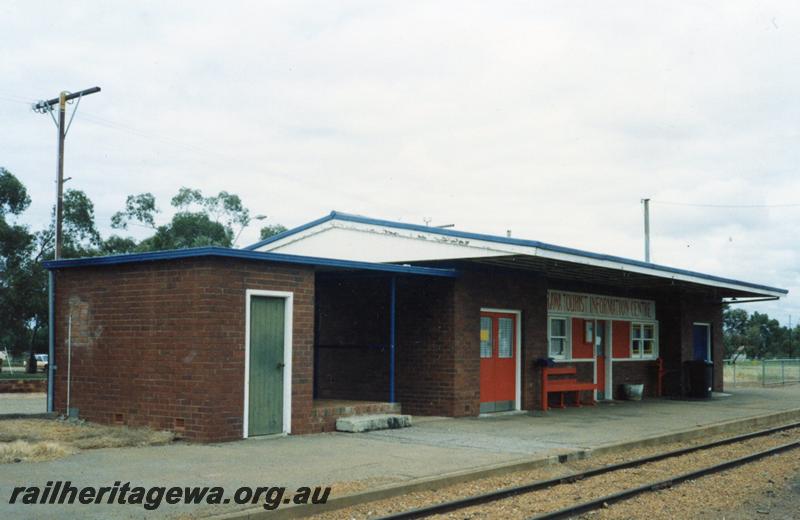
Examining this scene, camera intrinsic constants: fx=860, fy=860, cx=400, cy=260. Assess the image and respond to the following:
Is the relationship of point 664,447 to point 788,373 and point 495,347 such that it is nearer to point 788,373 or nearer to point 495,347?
point 495,347

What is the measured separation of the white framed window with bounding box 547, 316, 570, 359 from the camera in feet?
66.4

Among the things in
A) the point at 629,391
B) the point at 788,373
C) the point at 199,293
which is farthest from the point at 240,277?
the point at 788,373

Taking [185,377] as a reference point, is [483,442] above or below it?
below

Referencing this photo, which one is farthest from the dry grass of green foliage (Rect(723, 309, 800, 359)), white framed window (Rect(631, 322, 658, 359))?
green foliage (Rect(723, 309, 800, 359))

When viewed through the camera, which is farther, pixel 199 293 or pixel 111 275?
pixel 111 275

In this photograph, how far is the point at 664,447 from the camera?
13945 mm

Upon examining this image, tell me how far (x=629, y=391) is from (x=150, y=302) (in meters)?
14.3

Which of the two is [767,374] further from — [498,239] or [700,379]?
A: [498,239]

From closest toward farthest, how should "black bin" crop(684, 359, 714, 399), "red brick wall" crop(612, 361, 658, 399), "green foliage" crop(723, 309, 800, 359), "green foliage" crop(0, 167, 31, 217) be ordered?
"red brick wall" crop(612, 361, 658, 399), "black bin" crop(684, 359, 714, 399), "green foliage" crop(0, 167, 31, 217), "green foliage" crop(723, 309, 800, 359)

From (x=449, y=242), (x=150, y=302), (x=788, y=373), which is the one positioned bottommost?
(x=788, y=373)

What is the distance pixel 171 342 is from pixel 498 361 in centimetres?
765

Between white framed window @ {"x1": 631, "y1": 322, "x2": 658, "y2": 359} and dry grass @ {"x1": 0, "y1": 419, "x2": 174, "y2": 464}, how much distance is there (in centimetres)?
1547

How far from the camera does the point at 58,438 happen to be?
1185 centimetres

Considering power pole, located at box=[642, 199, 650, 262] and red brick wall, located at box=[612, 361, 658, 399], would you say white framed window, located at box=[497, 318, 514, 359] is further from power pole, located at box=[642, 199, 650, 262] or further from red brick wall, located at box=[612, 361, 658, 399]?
power pole, located at box=[642, 199, 650, 262]
